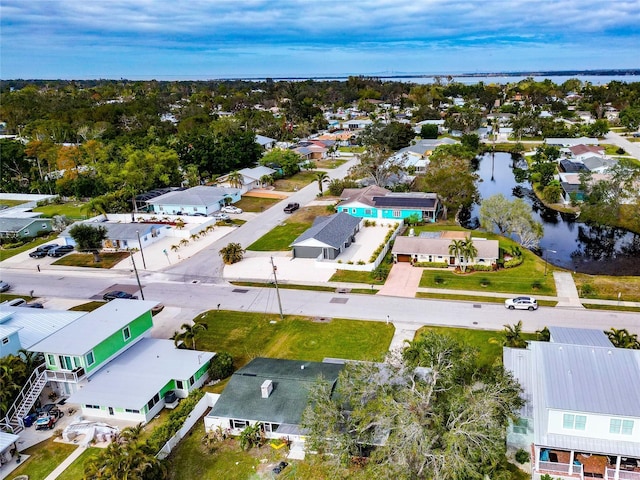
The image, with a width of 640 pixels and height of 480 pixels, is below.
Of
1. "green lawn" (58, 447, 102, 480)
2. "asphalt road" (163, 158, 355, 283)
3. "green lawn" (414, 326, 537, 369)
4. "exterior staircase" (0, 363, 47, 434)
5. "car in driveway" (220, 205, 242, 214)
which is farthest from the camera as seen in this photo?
"car in driveway" (220, 205, 242, 214)

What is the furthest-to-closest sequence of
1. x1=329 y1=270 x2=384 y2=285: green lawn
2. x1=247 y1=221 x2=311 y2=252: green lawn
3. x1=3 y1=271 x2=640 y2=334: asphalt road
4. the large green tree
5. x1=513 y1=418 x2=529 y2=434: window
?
x1=247 y1=221 x2=311 y2=252: green lawn → x1=329 y1=270 x2=384 y2=285: green lawn → x1=3 y1=271 x2=640 y2=334: asphalt road → x1=513 y1=418 x2=529 y2=434: window → the large green tree

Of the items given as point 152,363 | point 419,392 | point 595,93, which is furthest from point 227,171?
point 595,93


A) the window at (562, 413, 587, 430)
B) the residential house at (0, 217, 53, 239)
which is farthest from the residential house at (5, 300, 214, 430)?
the residential house at (0, 217, 53, 239)

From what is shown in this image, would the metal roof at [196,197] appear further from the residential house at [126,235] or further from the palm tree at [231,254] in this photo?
the palm tree at [231,254]

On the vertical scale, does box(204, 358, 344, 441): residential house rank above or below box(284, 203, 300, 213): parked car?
below

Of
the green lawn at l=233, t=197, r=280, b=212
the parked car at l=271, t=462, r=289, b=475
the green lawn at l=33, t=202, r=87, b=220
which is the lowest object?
the parked car at l=271, t=462, r=289, b=475

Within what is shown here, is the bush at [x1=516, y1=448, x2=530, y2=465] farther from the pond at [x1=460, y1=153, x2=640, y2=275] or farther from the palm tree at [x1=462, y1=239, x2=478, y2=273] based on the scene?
the pond at [x1=460, y1=153, x2=640, y2=275]

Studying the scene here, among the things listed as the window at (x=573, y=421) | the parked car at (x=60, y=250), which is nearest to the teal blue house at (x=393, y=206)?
the parked car at (x=60, y=250)
